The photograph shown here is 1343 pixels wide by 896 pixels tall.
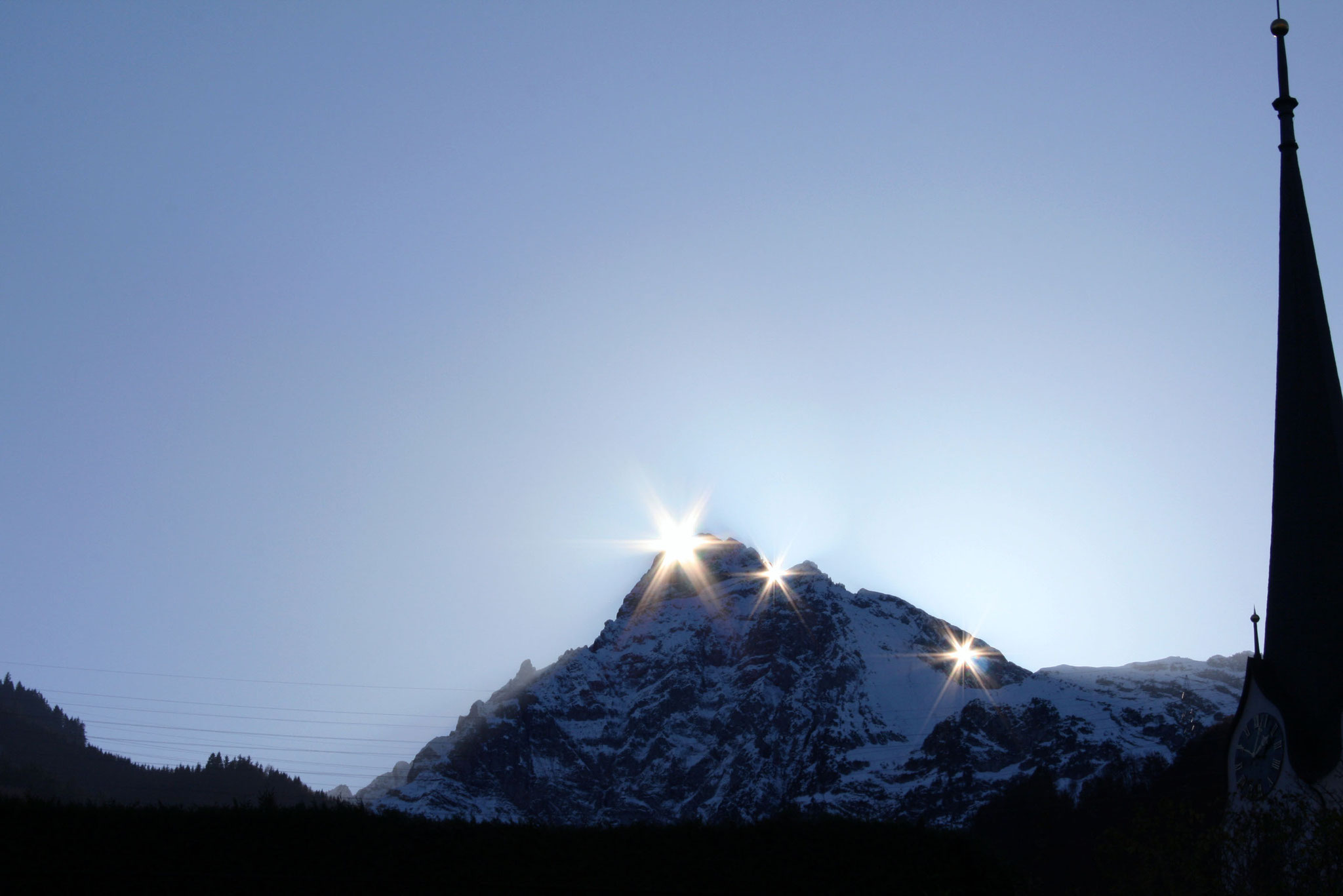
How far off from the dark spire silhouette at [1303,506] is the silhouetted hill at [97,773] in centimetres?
5202

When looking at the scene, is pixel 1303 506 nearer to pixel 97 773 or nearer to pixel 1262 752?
pixel 1262 752

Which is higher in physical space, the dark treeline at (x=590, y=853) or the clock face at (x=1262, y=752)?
the clock face at (x=1262, y=752)

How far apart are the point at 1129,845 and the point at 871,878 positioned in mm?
6289

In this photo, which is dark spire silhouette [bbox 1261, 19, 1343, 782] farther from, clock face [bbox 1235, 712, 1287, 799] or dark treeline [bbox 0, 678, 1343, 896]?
dark treeline [bbox 0, 678, 1343, 896]

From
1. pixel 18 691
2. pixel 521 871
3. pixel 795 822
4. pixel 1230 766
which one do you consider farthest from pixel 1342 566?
pixel 18 691

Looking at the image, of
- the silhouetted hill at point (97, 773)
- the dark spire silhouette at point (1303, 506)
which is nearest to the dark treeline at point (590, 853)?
the dark spire silhouette at point (1303, 506)

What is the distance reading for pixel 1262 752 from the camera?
4284 cm

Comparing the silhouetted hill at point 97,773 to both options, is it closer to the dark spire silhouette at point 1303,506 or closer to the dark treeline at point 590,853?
the dark treeline at point 590,853

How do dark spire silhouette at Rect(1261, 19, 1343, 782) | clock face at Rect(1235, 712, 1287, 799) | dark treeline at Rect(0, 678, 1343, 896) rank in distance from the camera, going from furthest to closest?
clock face at Rect(1235, 712, 1287, 799), dark spire silhouette at Rect(1261, 19, 1343, 782), dark treeline at Rect(0, 678, 1343, 896)

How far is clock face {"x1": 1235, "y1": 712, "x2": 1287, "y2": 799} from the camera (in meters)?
41.6

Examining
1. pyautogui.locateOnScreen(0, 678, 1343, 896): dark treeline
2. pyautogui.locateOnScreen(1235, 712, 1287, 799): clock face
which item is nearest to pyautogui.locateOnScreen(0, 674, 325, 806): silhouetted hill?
pyautogui.locateOnScreen(0, 678, 1343, 896): dark treeline

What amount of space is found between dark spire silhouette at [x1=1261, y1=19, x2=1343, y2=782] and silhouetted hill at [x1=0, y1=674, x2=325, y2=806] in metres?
52.0

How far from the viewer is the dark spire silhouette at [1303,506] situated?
1604 inches

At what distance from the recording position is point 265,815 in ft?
90.3
